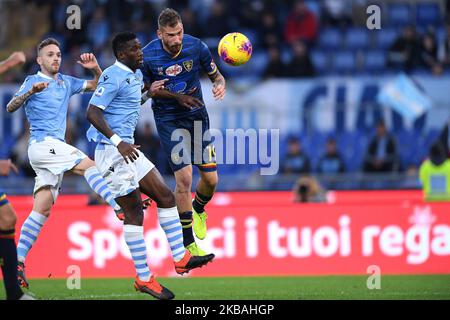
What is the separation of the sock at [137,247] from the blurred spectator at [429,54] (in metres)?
10.5

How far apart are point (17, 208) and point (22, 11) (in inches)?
332

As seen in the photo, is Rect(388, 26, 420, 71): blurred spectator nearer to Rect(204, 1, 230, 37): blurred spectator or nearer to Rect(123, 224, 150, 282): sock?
Rect(204, 1, 230, 37): blurred spectator

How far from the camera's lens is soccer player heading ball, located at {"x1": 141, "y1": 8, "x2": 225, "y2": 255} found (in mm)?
11602

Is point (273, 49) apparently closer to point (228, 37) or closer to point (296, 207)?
point (296, 207)

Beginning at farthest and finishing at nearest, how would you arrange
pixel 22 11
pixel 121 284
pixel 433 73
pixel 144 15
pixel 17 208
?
pixel 22 11, pixel 144 15, pixel 433 73, pixel 17 208, pixel 121 284

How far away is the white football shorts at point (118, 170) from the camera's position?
35.1ft

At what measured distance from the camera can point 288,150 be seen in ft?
60.5

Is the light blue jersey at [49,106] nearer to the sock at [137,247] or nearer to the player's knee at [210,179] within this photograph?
the player's knee at [210,179]

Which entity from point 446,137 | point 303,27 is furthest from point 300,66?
point 446,137

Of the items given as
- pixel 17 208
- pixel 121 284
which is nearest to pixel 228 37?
pixel 121 284

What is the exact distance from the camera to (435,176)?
56.9ft

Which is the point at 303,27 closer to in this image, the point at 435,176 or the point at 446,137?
the point at 446,137

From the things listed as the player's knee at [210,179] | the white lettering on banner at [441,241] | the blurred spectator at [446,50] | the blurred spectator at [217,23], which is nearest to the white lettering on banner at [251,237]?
the white lettering on banner at [441,241]

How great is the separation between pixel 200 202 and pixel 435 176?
623 centimetres
